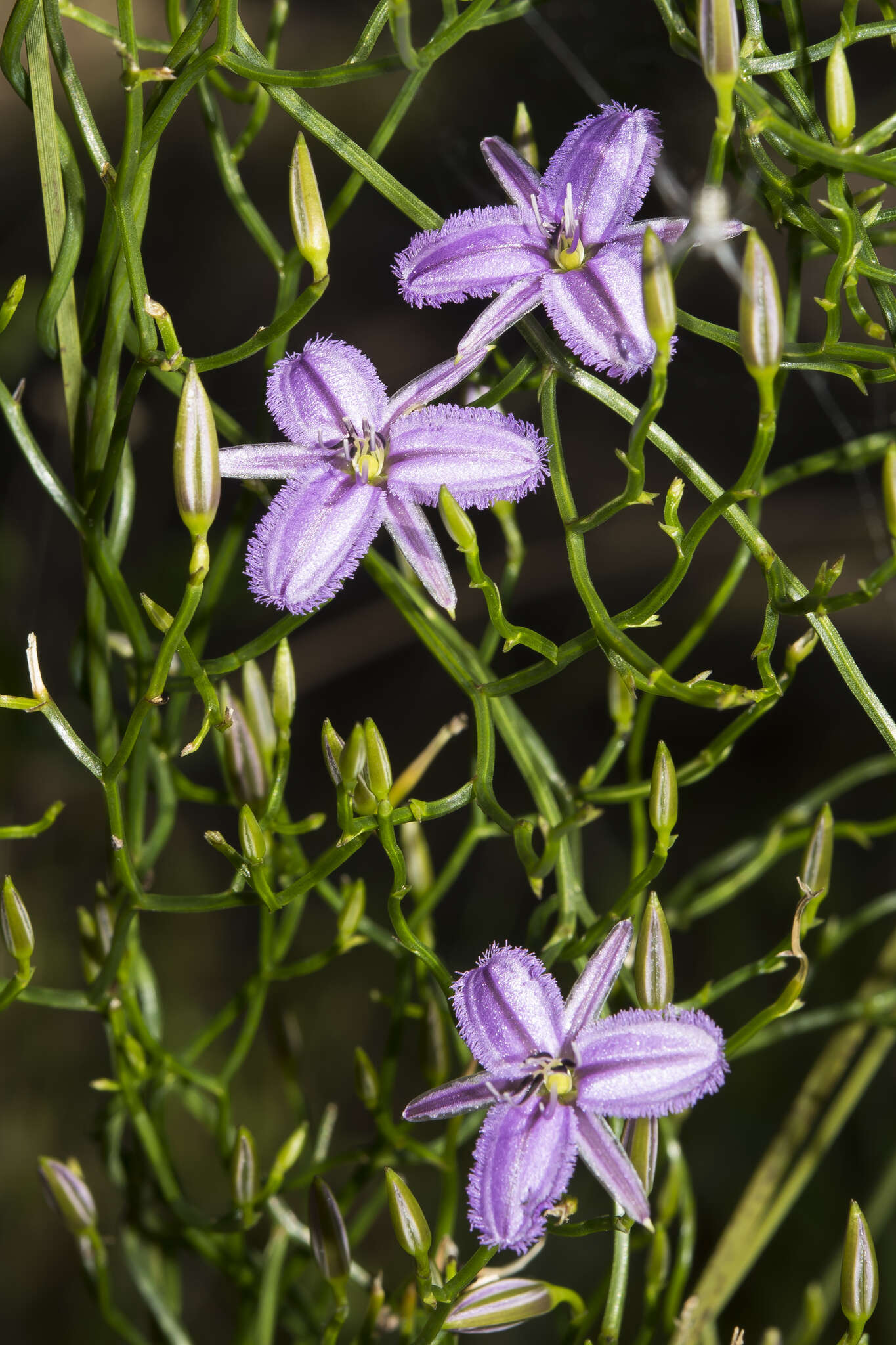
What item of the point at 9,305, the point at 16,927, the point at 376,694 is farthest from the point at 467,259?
the point at 376,694

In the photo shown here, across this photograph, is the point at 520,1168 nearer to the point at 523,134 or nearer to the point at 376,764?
the point at 376,764

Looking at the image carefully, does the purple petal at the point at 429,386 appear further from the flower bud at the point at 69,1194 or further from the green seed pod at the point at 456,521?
the flower bud at the point at 69,1194

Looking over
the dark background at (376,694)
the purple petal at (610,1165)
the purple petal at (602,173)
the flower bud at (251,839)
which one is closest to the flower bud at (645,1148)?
the purple petal at (610,1165)

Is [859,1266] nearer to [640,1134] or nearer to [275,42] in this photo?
[640,1134]

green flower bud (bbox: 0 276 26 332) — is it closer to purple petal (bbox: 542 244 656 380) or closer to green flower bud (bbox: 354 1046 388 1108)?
purple petal (bbox: 542 244 656 380)

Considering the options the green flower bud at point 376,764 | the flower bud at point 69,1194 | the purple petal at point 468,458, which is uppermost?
the purple petal at point 468,458

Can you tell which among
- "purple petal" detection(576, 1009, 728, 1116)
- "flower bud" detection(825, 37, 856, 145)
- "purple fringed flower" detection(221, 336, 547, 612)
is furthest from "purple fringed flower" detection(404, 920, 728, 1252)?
"flower bud" detection(825, 37, 856, 145)
